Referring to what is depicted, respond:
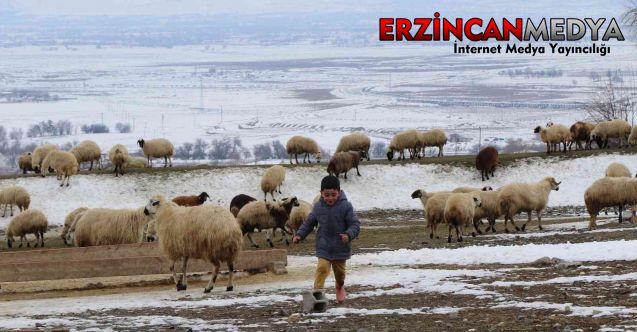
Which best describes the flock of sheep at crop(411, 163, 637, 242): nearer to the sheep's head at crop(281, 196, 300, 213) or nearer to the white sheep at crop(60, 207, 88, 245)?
the sheep's head at crop(281, 196, 300, 213)

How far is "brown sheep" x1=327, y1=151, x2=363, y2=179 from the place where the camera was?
46438 mm

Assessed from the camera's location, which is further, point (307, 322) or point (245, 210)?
point (245, 210)

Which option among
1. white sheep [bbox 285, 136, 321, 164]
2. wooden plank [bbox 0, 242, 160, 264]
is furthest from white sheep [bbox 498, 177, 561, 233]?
white sheep [bbox 285, 136, 321, 164]

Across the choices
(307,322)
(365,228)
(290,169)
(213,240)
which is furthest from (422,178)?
(307,322)

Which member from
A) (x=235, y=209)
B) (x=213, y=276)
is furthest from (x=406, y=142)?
(x=213, y=276)

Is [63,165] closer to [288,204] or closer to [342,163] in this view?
[342,163]

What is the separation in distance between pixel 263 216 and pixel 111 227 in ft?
20.6

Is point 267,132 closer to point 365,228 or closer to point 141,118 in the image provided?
point 141,118

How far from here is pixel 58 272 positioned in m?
21.0

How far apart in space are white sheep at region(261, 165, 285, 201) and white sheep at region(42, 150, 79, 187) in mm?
7383

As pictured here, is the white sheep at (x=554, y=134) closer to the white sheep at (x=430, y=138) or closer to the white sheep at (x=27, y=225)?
the white sheep at (x=430, y=138)

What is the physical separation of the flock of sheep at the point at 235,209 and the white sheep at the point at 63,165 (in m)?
0.04

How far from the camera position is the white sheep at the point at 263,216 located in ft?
100

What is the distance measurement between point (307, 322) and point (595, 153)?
36394 millimetres
